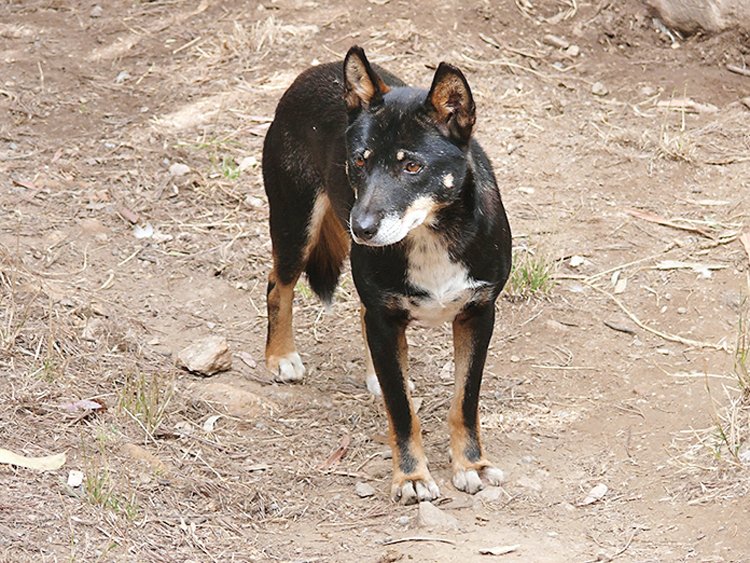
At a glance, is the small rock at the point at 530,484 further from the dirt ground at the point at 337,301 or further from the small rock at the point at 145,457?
the small rock at the point at 145,457

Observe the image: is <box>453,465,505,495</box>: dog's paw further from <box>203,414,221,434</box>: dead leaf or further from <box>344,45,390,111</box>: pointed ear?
<box>344,45,390,111</box>: pointed ear

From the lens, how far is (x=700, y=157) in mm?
7625

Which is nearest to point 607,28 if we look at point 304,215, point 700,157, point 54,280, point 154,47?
point 700,157

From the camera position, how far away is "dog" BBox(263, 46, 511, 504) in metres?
4.57

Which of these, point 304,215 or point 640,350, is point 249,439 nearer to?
point 304,215

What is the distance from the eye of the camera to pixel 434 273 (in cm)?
484

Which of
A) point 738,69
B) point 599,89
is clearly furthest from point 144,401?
point 738,69

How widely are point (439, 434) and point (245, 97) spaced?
11.9ft

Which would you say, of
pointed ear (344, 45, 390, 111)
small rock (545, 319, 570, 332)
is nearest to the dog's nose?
pointed ear (344, 45, 390, 111)

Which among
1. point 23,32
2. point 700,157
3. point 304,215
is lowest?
point 23,32

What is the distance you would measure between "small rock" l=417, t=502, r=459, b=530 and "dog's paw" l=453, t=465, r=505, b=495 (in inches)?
10.1

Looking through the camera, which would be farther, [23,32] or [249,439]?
[23,32]

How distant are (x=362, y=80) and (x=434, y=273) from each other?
816mm

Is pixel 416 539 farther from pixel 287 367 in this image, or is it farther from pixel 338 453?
pixel 287 367
